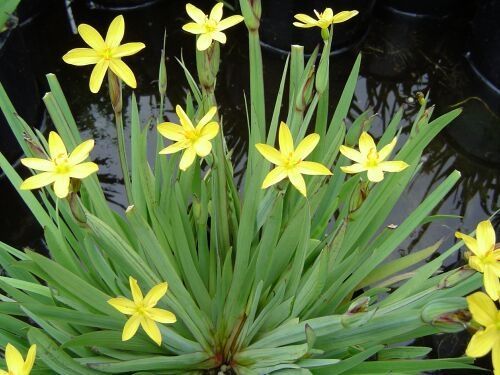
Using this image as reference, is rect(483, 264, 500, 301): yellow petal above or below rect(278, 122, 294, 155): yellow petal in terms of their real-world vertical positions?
below

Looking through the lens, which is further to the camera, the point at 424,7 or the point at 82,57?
the point at 424,7

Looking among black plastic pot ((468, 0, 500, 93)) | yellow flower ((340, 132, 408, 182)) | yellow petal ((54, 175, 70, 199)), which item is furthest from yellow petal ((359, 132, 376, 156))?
black plastic pot ((468, 0, 500, 93))

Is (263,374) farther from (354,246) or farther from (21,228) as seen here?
(21,228)

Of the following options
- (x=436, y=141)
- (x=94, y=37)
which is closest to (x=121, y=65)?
(x=94, y=37)

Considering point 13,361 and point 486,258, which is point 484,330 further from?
point 13,361

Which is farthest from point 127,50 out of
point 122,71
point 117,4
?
point 117,4

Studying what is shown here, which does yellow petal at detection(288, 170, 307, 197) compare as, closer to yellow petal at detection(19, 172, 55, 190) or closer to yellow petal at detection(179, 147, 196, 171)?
yellow petal at detection(179, 147, 196, 171)
